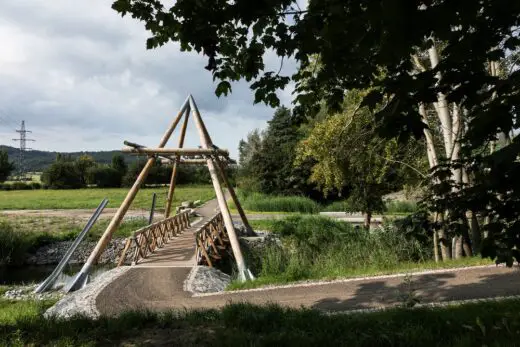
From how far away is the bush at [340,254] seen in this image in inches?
344

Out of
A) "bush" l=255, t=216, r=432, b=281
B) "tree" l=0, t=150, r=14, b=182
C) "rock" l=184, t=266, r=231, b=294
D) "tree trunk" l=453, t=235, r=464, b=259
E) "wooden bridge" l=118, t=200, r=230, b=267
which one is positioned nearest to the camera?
"rock" l=184, t=266, r=231, b=294

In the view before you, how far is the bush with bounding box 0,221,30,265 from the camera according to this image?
1415 centimetres

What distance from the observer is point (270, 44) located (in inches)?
148

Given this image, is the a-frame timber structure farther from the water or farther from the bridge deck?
the water

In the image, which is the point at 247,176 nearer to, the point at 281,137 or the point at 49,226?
the point at 281,137

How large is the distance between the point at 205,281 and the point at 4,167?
67.7 metres

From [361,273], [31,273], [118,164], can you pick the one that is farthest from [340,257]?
[118,164]

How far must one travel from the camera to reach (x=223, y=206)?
34.6ft

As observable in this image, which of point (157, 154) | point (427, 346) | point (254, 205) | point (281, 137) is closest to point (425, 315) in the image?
point (427, 346)

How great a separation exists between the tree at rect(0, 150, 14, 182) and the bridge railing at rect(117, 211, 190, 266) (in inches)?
2349

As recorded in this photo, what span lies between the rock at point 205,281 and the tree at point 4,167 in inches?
2604

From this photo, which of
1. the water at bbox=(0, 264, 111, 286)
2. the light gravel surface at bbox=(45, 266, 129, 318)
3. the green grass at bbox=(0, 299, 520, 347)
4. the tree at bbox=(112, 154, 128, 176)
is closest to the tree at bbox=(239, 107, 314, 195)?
the water at bbox=(0, 264, 111, 286)

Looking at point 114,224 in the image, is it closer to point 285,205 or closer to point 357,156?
point 357,156

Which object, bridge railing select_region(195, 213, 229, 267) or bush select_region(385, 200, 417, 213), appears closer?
bridge railing select_region(195, 213, 229, 267)
